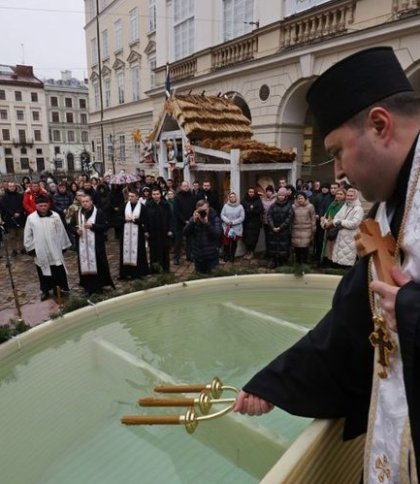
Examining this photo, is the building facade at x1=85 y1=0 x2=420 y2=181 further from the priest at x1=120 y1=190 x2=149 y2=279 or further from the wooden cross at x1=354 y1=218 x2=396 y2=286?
the wooden cross at x1=354 y1=218 x2=396 y2=286

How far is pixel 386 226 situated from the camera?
1.38 metres

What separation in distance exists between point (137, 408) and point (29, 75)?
7375cm

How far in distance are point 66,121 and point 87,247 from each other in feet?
234

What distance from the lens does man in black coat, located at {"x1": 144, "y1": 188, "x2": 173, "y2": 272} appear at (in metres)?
8.10

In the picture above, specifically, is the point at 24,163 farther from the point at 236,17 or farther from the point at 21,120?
the point at 236,17

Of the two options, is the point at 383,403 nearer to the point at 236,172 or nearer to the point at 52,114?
the point at 236,172

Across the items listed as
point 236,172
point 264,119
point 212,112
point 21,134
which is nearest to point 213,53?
point 264,119

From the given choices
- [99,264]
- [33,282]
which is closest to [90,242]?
[99,264]

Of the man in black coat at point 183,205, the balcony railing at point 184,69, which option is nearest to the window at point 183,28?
the balcony railing at point 184,69

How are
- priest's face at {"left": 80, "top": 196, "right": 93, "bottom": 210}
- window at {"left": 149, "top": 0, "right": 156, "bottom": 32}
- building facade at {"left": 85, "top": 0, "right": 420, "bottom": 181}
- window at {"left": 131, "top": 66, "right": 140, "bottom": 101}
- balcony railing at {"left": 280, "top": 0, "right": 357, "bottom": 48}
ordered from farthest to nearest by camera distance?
window at {"left": 131, "top": 66, "right": 140, "bottom": 101}
window at {"left": 149, "top": 0, "right": 156, "bottom": 32}
balcony railing at {"left": 280, "top": 0, "right": 357, "bottom": 48}
building facade at {"left": 85, "top": 0, "right": 420, "bottom": 181}
priest's face at {"left": 80, "top": 196, "right": 93, "bottom": 210}

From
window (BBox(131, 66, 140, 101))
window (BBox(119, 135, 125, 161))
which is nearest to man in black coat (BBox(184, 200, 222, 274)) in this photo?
window (BBox(131, 66, 140, 101))

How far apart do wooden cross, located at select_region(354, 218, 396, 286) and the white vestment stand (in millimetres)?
6142

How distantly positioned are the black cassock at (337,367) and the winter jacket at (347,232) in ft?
18.4

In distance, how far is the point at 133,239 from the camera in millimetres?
7730
